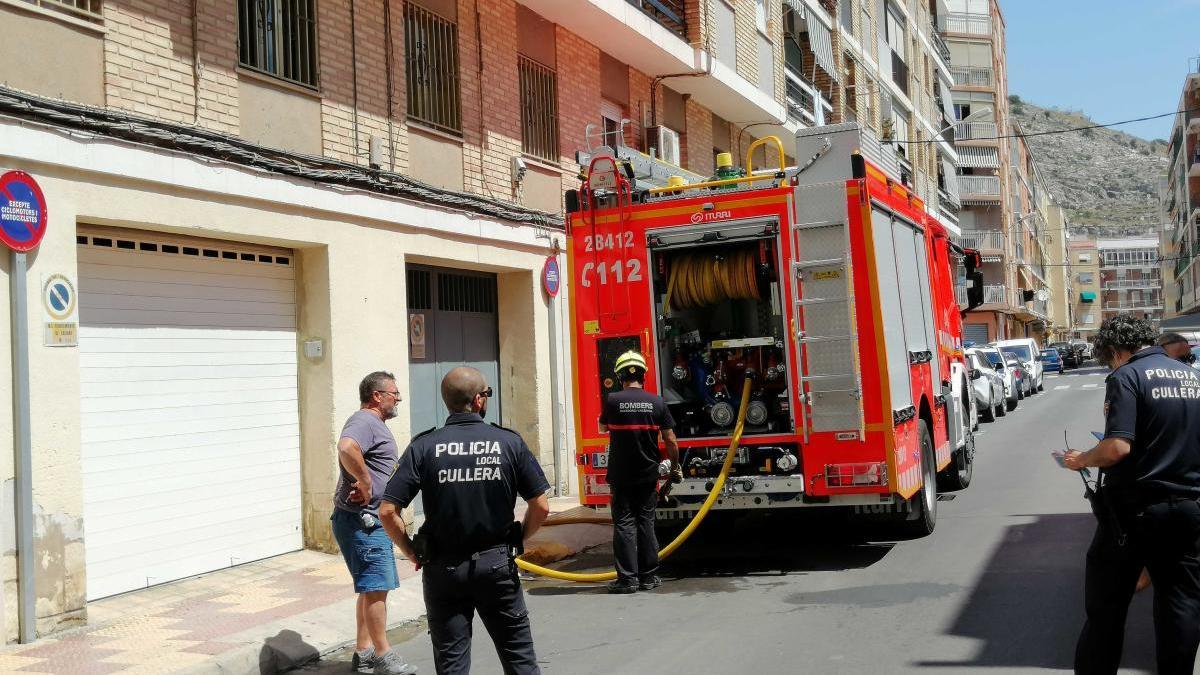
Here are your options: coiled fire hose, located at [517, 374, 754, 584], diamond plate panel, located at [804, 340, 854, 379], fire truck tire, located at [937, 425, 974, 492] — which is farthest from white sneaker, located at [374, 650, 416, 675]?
fire truck tire, located at [937, 425, 974, 492]

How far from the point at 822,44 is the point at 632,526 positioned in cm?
2192

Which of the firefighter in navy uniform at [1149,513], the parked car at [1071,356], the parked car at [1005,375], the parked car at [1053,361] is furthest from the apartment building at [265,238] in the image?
the parked car at [1071,356]

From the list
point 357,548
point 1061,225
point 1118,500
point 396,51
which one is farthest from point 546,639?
point 1061,225

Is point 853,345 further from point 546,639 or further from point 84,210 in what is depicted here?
point 84,210

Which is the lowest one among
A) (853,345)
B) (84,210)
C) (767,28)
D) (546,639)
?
(546,639)

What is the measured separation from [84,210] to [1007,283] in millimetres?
62984

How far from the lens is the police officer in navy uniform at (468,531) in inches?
189

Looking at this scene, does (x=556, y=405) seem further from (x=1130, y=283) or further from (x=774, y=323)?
(x=1130, y=283)

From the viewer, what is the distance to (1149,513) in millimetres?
4887

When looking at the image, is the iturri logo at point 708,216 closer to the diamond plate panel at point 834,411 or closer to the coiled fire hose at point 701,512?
the coiled fire hose at point 701,512

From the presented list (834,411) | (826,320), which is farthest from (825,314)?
(834,411)

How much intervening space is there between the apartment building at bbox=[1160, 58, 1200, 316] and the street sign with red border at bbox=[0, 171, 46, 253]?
57.6 meters

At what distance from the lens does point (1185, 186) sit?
69875mm

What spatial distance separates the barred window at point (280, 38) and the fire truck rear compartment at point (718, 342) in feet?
12.8
